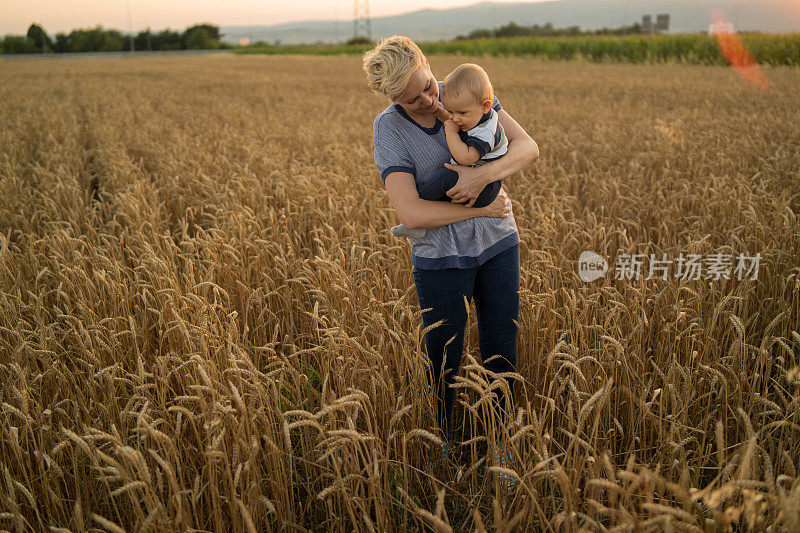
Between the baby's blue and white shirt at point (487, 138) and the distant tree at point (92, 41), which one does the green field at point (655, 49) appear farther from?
the distant tree at point (92, 41)

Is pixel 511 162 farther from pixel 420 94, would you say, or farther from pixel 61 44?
pixel 61 44

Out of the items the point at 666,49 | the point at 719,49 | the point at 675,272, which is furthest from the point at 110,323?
the point at 666,49

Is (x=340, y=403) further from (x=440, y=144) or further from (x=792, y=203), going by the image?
(x=792, y=203)

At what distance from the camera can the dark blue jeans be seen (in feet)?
7.16

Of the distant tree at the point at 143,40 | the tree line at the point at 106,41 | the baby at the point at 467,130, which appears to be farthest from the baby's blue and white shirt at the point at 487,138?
the distant tree at the point at 143,40

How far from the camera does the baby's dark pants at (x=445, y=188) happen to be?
2.03m

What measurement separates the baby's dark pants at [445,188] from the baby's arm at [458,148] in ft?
0.20

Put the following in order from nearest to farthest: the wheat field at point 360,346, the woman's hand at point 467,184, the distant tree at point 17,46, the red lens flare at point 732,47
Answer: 1. the wheat field at point 360,346
2. the woman's hand at point 467,184
3. the red lens flare at point 732,47
4. the distant tree at point 17,46

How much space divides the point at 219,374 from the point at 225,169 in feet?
13.7

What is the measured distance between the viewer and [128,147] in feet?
25.2

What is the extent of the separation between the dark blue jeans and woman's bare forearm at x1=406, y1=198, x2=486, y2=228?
0.20 meters

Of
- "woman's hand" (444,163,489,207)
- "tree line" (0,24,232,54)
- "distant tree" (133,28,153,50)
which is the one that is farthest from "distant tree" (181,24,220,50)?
"woman's hand" (444,163,489,207)

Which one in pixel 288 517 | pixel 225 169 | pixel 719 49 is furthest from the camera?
pixel 719 49

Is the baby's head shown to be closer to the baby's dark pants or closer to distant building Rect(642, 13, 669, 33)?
the baby's dark pants
